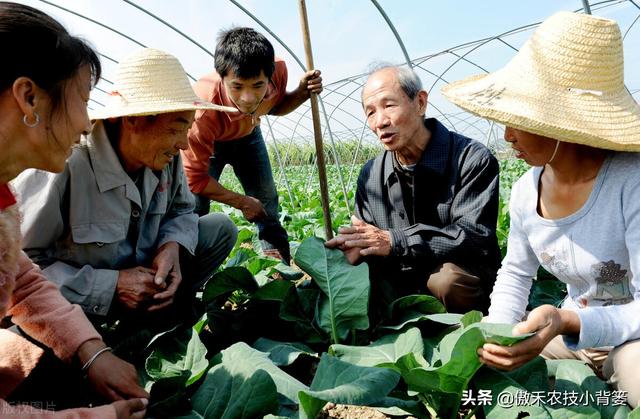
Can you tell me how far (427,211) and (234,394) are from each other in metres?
1.26

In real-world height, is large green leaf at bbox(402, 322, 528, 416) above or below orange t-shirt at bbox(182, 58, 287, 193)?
below

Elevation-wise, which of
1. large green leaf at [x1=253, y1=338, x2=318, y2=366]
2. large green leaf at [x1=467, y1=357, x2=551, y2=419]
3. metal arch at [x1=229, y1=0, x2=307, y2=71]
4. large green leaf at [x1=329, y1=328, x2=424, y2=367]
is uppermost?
metal arch at [x1=229, y1=0, x2=307, y2=71]

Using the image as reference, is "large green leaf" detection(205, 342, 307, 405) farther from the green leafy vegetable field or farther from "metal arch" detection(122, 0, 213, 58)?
"metal arch" detection(122, 0, 213, 58)

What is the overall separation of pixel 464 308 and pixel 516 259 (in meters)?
0.46

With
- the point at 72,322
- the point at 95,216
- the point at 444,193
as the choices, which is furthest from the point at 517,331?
the point at 95,216

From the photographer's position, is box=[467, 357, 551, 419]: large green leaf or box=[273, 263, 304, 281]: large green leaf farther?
box=[273, 263, 304, 281]: large green leaf

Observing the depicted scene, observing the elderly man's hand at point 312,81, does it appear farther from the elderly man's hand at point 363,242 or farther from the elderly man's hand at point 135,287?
the elderly man's hand at point 135,287

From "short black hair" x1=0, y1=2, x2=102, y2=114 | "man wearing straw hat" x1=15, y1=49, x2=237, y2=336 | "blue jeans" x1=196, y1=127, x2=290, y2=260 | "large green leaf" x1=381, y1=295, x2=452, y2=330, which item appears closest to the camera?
"short black hair" x1=0, y1=2, x2=102, y2=114

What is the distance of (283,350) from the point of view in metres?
1.92

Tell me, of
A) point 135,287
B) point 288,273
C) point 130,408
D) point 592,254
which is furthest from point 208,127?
point 592,254

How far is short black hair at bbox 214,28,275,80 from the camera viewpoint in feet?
9.00

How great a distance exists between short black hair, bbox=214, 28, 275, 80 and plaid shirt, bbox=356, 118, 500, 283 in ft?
2.82

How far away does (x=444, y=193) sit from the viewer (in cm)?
235

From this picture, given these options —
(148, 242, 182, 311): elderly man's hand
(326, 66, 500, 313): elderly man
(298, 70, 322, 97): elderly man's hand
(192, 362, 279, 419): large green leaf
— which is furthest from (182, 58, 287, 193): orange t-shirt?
(192, 362, 279, 419): large green leaf
